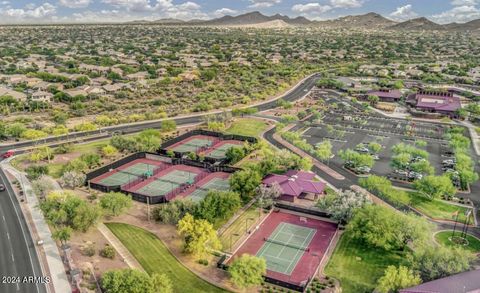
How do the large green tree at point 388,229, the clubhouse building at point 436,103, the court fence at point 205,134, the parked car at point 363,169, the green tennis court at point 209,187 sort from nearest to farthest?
1. the large green tree at point 388,229
2. the green tennis court at point 209,187
3. the parked car at point 363,169
4. the court fence at point 205,134
5. the clubhouse building at point 436,103

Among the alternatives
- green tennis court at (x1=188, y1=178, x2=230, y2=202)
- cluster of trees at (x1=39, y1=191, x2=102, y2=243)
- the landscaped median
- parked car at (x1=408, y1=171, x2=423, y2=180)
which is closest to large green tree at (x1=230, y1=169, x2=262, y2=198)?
green tennis court at (x1=188, y1=178, x2=230, y2=202)

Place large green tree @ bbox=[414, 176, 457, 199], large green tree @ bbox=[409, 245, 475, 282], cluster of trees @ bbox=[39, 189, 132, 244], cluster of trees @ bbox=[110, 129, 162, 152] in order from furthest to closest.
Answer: cluster of trees @ bbox=[110, 129, 162, 152], large green tree @ bbox=[414, 176, 457, 199], cluster of trees @ bbox=[39, 189, 132, 244], large green tree @ bbox=[409, 245, 475, 282]

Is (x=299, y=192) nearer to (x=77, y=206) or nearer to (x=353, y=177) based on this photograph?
(x=353, y=177)

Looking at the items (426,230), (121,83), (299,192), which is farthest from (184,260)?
(121,83)

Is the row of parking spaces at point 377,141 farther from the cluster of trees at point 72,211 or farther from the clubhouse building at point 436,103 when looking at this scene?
the cluster of trees at point 72,211

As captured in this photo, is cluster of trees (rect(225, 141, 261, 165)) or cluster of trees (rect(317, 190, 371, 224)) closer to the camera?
cluster of trees (rect(317, 190, 371, 224))

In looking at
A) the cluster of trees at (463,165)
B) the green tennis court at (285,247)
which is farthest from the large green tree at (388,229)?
the cluster of trees at (463,165)

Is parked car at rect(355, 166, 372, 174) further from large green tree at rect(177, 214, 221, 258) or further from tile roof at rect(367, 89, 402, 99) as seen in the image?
tile roof at rect(367, 89, 402, 99)
